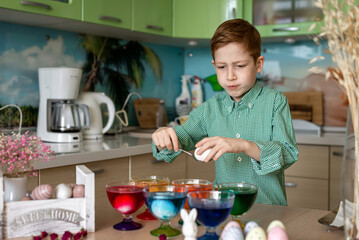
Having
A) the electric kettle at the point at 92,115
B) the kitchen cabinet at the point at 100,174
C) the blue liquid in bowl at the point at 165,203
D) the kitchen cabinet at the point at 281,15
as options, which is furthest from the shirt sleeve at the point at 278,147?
the kitchen cabinet at the point at 281,15

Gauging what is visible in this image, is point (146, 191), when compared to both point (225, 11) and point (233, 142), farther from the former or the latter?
point (225, 11)

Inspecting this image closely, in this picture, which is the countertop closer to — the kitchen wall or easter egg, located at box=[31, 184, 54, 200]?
the kitchen wall

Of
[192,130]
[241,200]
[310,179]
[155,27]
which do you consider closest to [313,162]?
[310,179]

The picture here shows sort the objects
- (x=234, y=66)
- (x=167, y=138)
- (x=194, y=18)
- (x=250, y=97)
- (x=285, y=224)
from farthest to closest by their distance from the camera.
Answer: (x=194, y=18), (x=250, y=97), (x=234, y=66), (x=167, y=138), (x=285, y=224)

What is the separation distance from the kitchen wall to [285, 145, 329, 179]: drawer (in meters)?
0.48

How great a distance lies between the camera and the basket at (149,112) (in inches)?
122

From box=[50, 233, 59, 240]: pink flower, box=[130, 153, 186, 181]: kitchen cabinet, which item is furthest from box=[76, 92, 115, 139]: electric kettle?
→ box=[50, 233, 59, 240]: pink flower

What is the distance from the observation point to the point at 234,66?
1.29 meters

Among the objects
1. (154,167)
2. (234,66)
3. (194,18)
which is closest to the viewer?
(234,66)

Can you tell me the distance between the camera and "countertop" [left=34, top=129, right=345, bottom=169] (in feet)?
6.10

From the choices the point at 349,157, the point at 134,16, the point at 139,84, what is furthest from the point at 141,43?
the point at 349,157

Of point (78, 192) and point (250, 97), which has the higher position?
point (250, 97)

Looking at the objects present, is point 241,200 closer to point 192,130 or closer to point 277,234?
point 277,234

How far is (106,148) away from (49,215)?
1219mm
